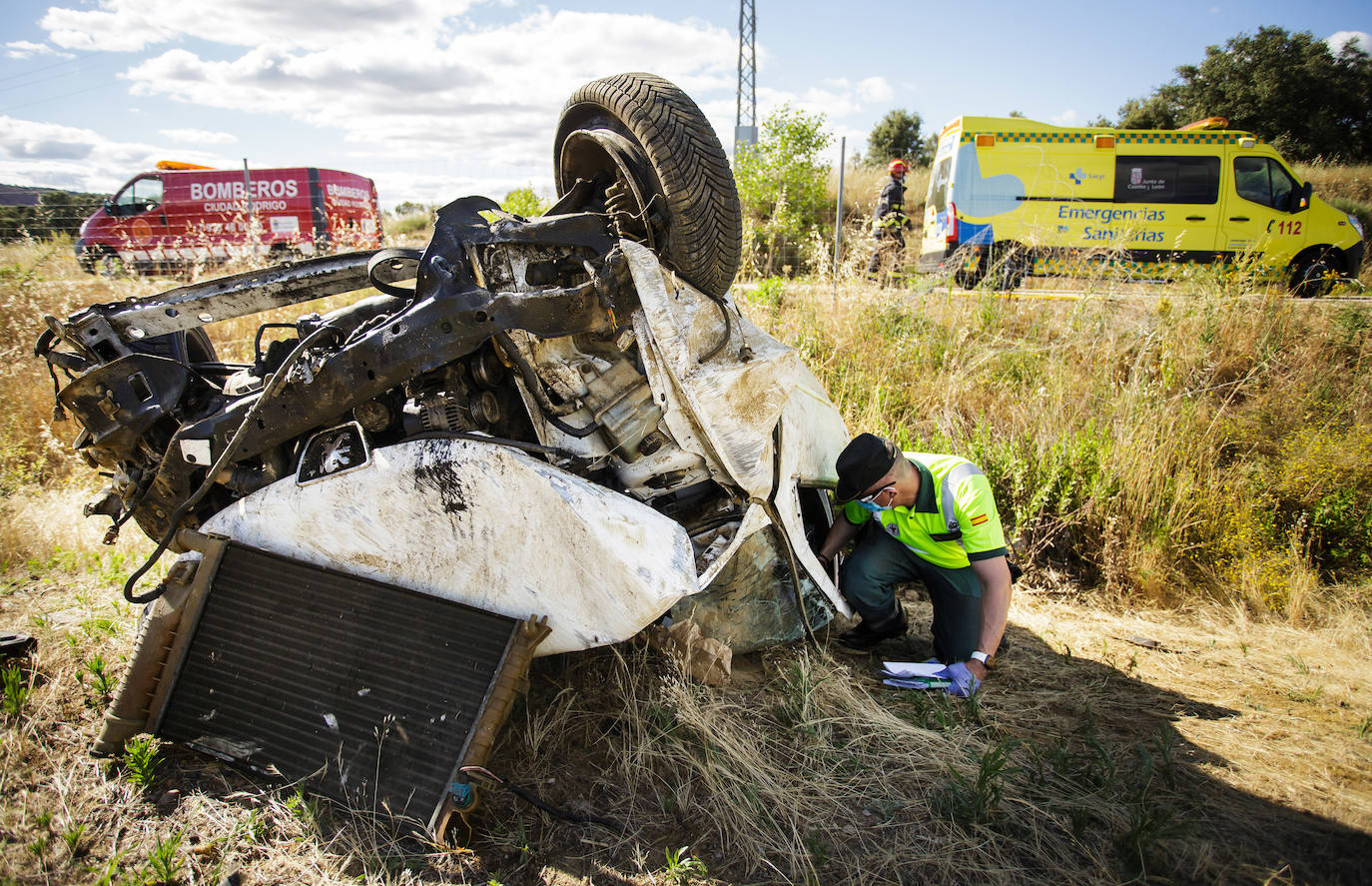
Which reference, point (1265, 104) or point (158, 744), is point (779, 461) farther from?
point (1265, 104)

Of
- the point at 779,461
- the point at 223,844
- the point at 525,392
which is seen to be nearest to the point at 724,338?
the point at 779,461

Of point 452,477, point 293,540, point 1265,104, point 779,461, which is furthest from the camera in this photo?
point 1265,104

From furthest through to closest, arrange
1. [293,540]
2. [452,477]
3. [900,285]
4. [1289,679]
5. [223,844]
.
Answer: [900,285], [1289,679], [293,540], [452,477], [223,844]

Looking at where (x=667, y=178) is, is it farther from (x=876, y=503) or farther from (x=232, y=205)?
(x=232, y=205)

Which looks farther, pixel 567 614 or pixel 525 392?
pixel 525 392

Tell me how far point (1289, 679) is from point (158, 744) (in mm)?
4153

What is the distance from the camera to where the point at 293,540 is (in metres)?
2.30

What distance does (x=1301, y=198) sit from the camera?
8562 mm

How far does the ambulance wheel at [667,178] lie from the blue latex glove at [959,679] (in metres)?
1.71

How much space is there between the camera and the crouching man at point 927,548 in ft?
9.02

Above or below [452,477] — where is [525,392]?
above

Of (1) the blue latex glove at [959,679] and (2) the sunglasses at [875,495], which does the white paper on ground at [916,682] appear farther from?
(2) the sunglasses at [875,495]

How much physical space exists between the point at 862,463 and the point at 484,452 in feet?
4.65

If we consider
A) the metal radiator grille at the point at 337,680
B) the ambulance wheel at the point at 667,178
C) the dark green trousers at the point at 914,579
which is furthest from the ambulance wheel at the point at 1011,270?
the metal radiator grille at the point at 337,680
